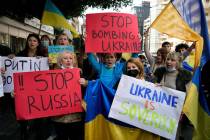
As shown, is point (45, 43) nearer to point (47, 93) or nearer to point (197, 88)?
point (47, 93)

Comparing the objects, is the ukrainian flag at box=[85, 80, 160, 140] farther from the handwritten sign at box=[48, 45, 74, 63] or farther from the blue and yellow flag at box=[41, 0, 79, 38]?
the blue and yellow flag at box=[41, 0, 79, 38]

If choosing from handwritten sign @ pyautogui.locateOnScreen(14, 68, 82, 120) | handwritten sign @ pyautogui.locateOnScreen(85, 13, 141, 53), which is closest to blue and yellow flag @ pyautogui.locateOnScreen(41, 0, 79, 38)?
handwritten sign @ pyautogui.locateOnScreen(85, 13, 141, 53)

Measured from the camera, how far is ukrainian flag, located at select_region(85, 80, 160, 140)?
4945mm

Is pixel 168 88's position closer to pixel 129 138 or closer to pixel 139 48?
pixel 129 138

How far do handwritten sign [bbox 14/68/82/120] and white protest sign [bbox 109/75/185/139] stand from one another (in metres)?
0.51

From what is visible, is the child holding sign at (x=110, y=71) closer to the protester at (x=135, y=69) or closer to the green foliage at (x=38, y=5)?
the protester at (x=135, y=69)

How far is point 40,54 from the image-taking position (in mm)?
6434

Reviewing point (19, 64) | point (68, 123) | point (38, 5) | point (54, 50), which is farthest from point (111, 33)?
point (38, 5)

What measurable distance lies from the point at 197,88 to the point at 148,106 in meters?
0.69

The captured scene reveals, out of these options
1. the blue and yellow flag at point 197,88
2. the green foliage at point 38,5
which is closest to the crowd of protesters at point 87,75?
the blue and yellow flag at point 197,88

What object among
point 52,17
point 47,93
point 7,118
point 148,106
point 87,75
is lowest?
point 7,118

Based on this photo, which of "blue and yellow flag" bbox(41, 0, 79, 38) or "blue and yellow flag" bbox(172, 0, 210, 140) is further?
"blue and yellow flag" bbox(41, 0, 79, 38)

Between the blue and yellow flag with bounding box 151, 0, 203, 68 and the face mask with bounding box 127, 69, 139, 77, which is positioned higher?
the blue and yellow flag with bounding box 151, 0, 203, 68

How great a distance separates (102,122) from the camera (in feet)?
16.5
